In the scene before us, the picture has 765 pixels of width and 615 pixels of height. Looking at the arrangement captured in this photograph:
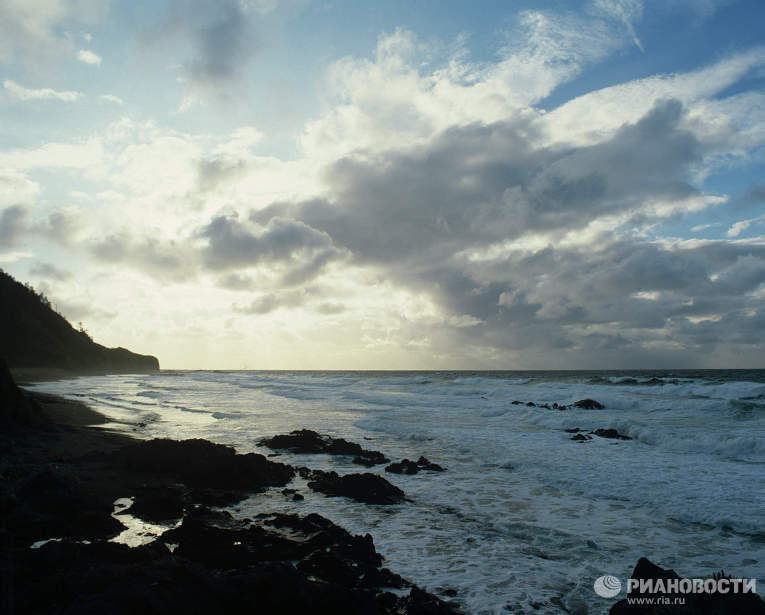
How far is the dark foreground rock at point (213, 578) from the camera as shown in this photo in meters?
4.92

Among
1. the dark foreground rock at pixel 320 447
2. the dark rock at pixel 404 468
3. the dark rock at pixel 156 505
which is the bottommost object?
the dark foreground rock at pixel 320 447

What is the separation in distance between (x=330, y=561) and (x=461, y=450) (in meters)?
11.8

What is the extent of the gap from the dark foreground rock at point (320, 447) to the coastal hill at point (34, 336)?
62.9 metres

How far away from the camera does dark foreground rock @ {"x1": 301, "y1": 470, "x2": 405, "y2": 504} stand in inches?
448

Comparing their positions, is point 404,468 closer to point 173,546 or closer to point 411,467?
point 411,467

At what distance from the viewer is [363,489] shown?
38.2 ft

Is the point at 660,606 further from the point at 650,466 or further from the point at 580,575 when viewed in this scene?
the point at 650,466

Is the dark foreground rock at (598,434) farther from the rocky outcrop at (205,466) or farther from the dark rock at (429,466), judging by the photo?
the rocky outcrop at (205,466)

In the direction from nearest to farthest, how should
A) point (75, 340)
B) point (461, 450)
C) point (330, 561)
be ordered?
point (330, 561) → point (461, 450) → point (75, 340)

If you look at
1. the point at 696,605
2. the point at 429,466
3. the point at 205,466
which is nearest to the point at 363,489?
the point at 429,466

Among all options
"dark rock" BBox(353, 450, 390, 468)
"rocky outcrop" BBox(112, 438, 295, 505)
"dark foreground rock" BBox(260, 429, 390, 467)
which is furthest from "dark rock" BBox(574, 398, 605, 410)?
"rocky outcrop" BBox(112, 438, 295, 505)

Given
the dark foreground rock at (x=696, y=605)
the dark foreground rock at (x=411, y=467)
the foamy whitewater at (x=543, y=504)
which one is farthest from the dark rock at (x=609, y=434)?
the dark foreground rock at (x=696, y=605)

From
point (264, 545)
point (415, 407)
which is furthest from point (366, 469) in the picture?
point (415, 407)

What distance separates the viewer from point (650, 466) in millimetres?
15148
